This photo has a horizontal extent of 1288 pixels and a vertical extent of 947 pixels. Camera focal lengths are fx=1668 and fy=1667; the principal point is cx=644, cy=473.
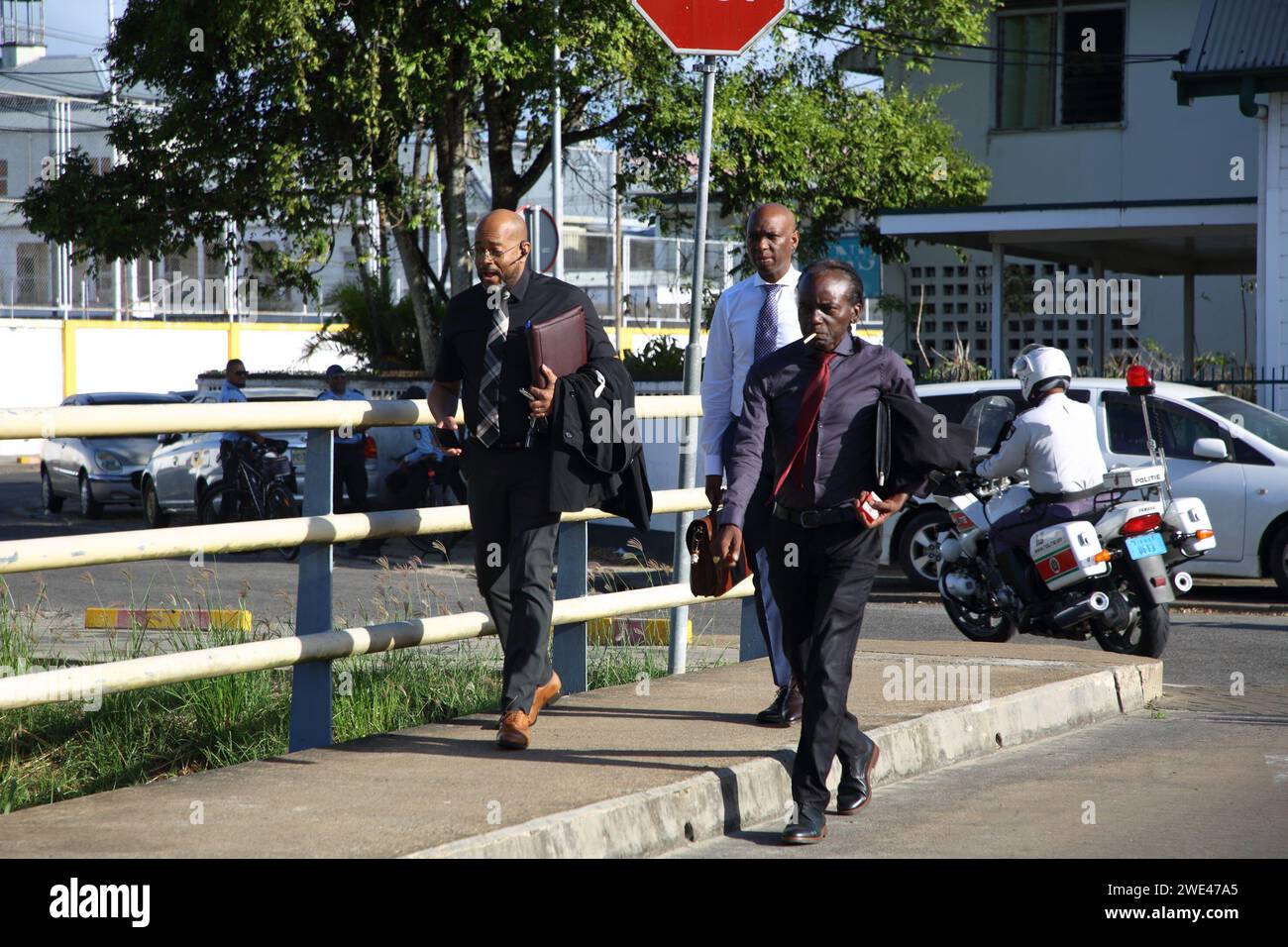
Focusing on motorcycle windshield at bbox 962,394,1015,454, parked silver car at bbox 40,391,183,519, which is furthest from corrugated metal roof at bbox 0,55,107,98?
motorcycle windshield at bbox 962,394,1015,454

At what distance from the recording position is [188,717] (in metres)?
6.81

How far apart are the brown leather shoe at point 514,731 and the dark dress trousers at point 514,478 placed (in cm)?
3

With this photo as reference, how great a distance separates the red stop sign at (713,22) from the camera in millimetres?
7512

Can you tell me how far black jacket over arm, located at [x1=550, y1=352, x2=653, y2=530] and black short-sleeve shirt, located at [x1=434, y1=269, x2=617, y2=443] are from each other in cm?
13

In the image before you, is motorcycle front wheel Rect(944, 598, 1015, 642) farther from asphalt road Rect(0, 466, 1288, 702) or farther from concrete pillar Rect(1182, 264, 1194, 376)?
concrete pillar Rect(1182, 264, 1194, 376)

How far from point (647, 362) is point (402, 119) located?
4.74m

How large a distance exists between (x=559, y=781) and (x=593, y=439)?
1.24 m

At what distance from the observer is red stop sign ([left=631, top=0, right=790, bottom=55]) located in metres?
7.51

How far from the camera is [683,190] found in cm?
Result: 2030

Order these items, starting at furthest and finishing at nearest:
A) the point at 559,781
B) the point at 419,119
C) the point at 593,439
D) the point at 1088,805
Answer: the point at 419,119
the point at 593,439
the point at 1088,805
the point at 559,781

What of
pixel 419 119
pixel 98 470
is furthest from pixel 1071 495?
pixel 98 470

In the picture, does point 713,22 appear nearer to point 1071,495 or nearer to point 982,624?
point 1071,495

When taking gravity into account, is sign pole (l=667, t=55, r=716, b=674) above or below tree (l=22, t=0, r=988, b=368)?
below
